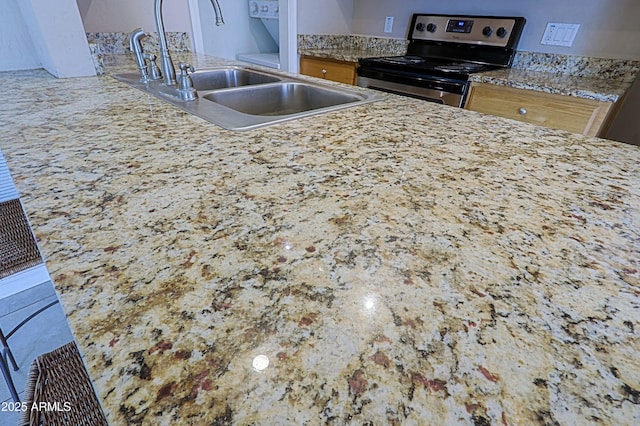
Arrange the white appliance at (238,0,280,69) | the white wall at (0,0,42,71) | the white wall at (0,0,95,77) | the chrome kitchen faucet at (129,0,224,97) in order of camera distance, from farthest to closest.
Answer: the white appliance at (238,0,280,69)
the white wall at (0,0,42,71)
the white wall at (0,0,95,77)
the chrome kitchen faucet at (129,0,224,97)

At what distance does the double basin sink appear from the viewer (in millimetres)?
1095

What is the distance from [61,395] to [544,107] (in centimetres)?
235

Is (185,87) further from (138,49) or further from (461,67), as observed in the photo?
(461,67)

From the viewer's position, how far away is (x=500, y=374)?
0.30 meters

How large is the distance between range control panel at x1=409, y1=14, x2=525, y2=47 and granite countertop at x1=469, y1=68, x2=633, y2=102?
0.99ft

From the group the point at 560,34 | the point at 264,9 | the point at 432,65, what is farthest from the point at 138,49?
the point at 264,9

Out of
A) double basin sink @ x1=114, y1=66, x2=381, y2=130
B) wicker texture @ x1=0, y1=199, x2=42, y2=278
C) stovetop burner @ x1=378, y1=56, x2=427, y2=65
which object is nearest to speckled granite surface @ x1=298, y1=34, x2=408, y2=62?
stovetop burner @ x1=378, y1=56, x2=427, y2=65

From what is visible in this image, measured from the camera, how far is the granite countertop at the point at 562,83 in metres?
1.66

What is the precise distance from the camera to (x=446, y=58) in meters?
2.63

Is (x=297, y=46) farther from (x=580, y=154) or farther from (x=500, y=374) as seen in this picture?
(x=500, y=374)

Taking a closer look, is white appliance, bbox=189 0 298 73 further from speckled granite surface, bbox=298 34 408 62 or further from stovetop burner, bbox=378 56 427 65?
stovetop burner, bbox=378 56 427 65

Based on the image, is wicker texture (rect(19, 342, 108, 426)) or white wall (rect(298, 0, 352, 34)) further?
white wall (rect(298, 0, 352, 34))

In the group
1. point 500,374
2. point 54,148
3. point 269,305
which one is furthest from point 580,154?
point 54,148

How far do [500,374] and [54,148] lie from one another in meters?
0.92
